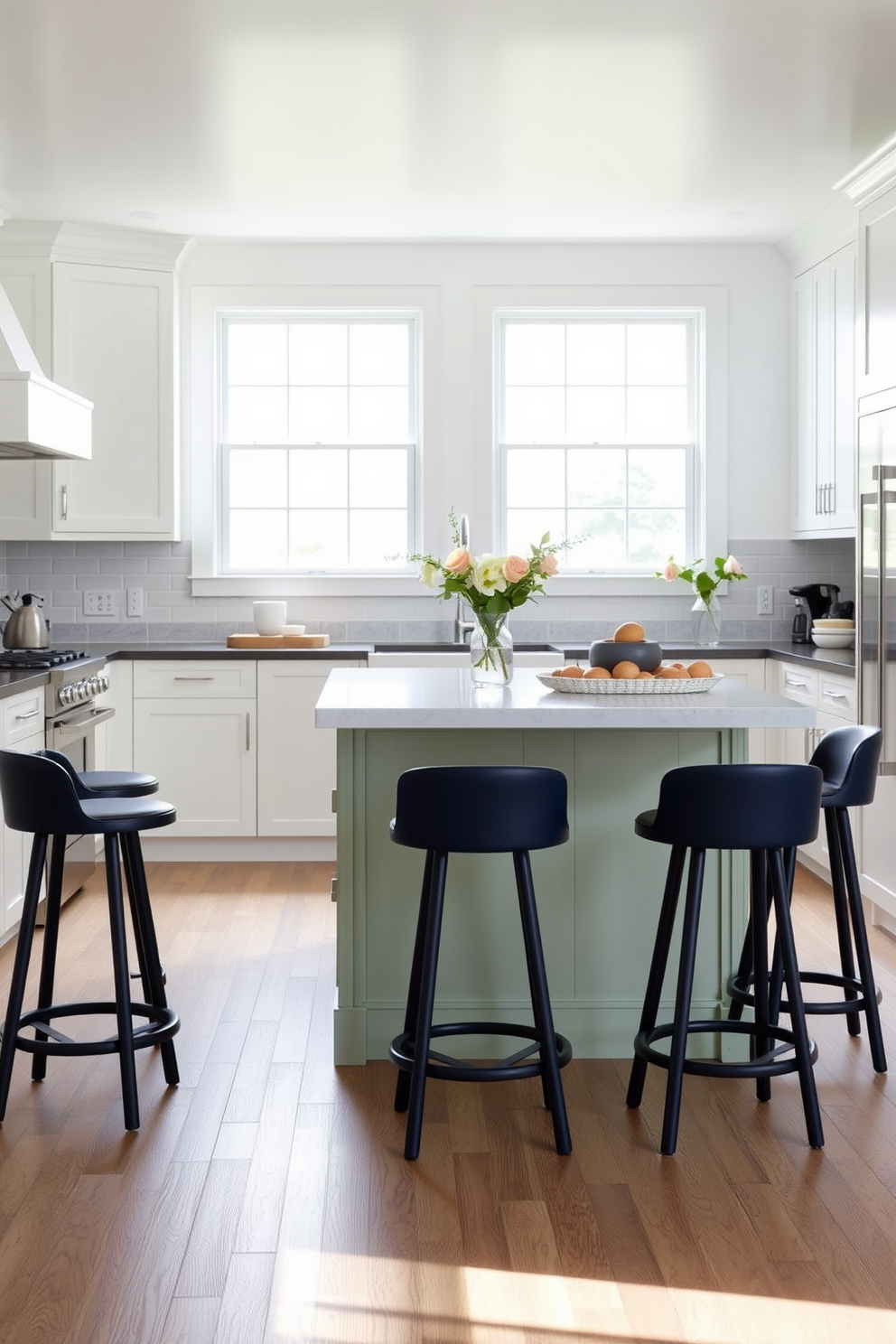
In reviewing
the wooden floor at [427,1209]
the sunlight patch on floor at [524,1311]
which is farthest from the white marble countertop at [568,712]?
the sunlight patch on floor at [524,1311]

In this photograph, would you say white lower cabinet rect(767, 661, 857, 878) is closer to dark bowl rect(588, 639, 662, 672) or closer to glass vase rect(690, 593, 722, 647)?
glass vase rect(690, 593, 722, 647)

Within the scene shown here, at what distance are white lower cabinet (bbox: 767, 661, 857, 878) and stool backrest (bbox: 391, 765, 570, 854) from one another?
2351 millimetres

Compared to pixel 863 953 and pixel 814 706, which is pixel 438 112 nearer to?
pixel 814 706

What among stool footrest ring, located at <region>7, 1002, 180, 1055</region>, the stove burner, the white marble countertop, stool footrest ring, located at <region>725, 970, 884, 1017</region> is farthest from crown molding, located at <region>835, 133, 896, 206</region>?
stool footrest ring, located at <region>7, 1002, 180, 1055</region>

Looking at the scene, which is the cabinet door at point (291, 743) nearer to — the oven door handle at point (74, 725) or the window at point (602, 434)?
the oven door handle at point (74, 725)

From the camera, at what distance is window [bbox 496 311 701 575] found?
643 centimetres

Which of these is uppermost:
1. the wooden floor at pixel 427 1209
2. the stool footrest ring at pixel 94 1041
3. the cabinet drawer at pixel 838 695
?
the cabinet drawer at pixel 838 695

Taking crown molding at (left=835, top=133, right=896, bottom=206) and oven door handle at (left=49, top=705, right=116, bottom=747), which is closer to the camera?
crown molding at (left=835, top=133, right=896, bottom=206)

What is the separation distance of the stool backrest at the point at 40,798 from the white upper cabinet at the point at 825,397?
3657 mm

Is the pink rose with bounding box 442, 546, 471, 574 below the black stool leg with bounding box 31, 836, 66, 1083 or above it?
above

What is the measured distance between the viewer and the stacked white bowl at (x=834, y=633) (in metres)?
5.66

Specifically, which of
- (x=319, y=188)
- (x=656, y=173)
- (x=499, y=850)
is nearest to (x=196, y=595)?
(x=319, y=188)

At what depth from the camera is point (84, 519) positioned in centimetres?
597

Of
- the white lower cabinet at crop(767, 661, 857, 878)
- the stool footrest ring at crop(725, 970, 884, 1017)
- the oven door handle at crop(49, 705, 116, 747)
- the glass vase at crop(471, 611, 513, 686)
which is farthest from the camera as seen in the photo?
the white lower cabinet at crop(767, 661, 857, 878)
